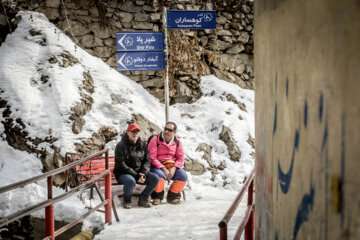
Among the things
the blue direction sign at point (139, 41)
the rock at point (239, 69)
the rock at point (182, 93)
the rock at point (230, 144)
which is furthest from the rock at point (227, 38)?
the blue direction sign at point (139, 41)

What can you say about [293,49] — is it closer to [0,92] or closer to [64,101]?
[64,101]

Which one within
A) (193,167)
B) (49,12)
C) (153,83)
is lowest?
(193,167)

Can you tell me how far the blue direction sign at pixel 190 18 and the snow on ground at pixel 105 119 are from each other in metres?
2.38

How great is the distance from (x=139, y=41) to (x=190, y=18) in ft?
3.62

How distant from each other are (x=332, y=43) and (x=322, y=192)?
0.38 m

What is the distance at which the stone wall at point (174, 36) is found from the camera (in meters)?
7.82

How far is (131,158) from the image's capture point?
448 cm

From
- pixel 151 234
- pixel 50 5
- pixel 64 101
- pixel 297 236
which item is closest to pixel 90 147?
pixel 64 101

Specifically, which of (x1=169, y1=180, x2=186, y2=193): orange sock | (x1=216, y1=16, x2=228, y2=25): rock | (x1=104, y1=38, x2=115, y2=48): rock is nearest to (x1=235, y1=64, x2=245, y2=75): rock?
(x1=216, y1=16, x2=228, y2=25): rock

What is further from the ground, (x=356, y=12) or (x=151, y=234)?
(x=356, y=12)

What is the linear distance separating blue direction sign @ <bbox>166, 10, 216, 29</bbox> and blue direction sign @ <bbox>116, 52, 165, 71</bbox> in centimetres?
68

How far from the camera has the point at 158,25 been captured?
8.48m

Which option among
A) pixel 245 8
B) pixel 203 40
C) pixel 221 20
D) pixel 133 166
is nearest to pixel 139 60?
pixel 133 166

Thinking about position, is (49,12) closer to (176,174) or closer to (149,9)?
(149,9)
